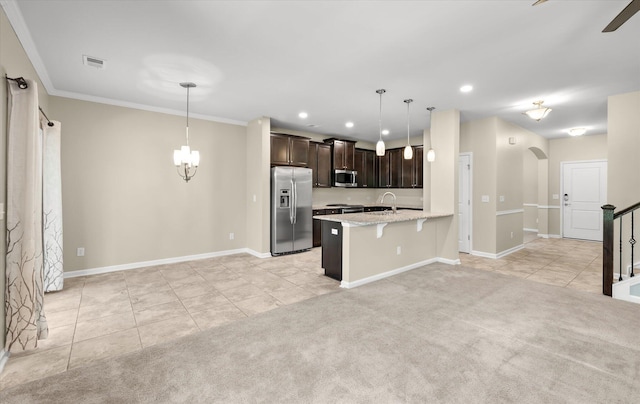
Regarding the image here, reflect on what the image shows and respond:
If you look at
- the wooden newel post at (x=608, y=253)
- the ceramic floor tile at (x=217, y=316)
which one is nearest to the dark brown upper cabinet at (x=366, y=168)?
the wooden newel post at (x=608, y=253)

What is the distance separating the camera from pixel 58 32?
8.60 feet

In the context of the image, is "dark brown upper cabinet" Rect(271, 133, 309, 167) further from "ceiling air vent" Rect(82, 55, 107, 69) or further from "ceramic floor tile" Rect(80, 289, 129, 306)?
"ceramic floor tile" Rect(80, 289, 129, 306)

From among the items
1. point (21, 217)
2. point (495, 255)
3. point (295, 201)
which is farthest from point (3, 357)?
point (495, 255)

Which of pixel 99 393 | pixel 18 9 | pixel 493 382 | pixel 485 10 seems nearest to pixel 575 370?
pixel 493 382

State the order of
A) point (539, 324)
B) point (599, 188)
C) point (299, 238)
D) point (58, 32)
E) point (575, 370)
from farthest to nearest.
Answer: point (599, 188), point (299, 238), point (539, 324), point (58, 32), point (575, 370)

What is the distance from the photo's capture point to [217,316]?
3.02m

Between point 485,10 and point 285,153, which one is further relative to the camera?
point 285,153

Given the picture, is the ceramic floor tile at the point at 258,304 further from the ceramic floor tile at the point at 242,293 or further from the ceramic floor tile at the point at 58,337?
the ceramic floor tile at the point at 58,337

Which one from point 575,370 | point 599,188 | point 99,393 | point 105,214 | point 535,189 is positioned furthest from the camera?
point 535,189

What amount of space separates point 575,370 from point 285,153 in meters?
5.18

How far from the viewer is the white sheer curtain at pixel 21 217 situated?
2.35 meters

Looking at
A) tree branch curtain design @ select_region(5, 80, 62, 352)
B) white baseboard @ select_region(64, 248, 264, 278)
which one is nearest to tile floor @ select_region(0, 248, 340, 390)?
white baseboard @ select_region(64, 248, 264, 278)

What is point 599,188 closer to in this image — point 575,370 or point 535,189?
point 535,189

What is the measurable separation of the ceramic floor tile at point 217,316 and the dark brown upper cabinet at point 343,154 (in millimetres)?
4590
